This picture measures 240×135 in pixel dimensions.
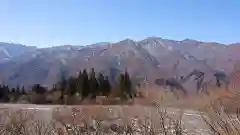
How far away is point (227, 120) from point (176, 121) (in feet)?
24.7

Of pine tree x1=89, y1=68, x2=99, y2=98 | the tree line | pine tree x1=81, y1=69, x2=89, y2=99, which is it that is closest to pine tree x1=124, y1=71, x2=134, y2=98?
the tree line

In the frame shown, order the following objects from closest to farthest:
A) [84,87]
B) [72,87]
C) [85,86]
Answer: [84,87], [85,86], [72,87]

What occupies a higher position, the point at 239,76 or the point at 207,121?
the point at 239,76

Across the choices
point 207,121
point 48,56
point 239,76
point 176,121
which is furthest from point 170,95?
point 48,56

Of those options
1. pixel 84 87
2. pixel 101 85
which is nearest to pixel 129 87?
pixel 84 87

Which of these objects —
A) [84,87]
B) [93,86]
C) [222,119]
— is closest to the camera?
[222,119]

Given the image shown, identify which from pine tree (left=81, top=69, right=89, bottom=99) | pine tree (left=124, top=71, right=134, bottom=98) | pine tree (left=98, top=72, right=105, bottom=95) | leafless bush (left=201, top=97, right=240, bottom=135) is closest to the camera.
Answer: leafless bush (left=201, top=97, right=240, bottom=135)

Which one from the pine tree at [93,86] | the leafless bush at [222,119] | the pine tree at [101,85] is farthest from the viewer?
the pine tree at [101,85]

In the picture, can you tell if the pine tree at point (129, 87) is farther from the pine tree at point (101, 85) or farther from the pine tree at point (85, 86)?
the pine tree at point (85, 86)

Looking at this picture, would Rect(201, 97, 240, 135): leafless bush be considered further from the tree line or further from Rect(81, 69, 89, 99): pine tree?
Rect(81, 69, 89, 99): pine tree

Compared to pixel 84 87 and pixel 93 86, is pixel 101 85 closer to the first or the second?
pixel 93 86

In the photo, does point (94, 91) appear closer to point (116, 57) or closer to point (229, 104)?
point (229, 104)

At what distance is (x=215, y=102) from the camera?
11.7ft

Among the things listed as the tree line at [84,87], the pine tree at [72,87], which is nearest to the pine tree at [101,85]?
the tree line at [84,87]
